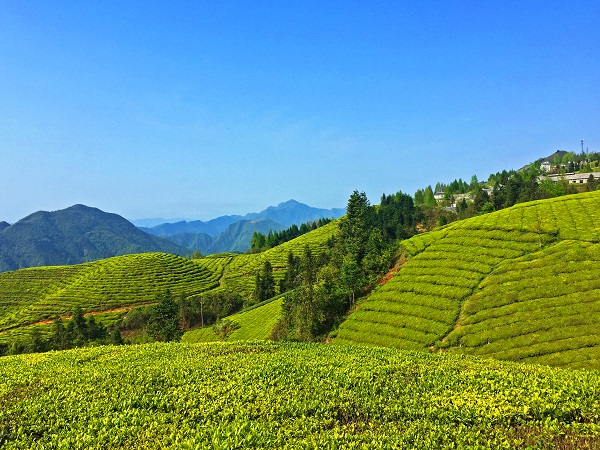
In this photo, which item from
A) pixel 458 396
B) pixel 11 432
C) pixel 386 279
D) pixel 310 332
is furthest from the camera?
pixel 386 279

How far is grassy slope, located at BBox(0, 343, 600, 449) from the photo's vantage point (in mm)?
11000

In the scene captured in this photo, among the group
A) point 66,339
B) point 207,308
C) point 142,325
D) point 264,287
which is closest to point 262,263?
point 264,287

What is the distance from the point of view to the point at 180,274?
164 meters

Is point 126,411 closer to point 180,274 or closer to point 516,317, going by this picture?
point 516,317

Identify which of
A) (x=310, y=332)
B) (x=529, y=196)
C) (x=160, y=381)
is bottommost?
(x=310, y=332)

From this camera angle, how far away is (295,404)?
1334 cm

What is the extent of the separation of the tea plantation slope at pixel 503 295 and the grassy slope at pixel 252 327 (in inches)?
1169

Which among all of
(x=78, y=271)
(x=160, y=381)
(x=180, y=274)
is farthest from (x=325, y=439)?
(x=78, y=271)

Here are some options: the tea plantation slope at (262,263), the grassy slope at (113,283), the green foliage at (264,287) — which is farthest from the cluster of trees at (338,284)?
the grassy slope at (113,283)

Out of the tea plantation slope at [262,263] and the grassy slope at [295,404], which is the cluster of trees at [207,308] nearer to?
the tea plantation slope at [262,263]

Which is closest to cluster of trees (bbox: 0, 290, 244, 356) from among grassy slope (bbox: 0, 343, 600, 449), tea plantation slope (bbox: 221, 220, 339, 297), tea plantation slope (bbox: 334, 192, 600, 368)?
tea plantation slope (bbox: 221, 220, 339, 297)

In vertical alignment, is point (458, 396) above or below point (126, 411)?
below

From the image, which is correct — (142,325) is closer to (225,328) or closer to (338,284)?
(225,328)

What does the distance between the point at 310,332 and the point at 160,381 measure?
43054mm
